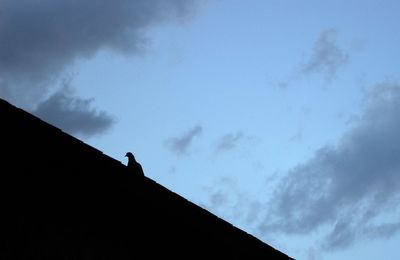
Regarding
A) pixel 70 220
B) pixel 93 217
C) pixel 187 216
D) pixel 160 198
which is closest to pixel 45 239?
pixel 70 220

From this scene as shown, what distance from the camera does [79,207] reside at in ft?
15.2

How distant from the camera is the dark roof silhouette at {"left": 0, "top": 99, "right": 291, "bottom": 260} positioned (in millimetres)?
4012

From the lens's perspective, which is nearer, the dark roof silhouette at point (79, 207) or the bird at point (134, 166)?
the dark roof silhouette at point (79, 207)

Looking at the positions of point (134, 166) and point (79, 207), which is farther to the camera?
point (134, 166)

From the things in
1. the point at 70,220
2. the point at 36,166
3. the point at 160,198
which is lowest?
the point at 70,220

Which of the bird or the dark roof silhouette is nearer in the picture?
the dark roof silhouette

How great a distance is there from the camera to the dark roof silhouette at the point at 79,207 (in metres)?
4.01

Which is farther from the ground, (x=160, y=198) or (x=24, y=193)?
(x=160, y=198)

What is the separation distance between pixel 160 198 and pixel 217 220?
2.96 ft

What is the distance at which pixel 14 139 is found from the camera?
4.06m

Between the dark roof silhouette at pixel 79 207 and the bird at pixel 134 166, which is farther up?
the bird at pixel 134 166

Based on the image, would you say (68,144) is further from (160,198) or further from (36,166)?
(160,198)

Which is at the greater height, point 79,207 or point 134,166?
point 134,166

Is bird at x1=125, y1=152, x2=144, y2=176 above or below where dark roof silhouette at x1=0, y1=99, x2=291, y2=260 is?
above
